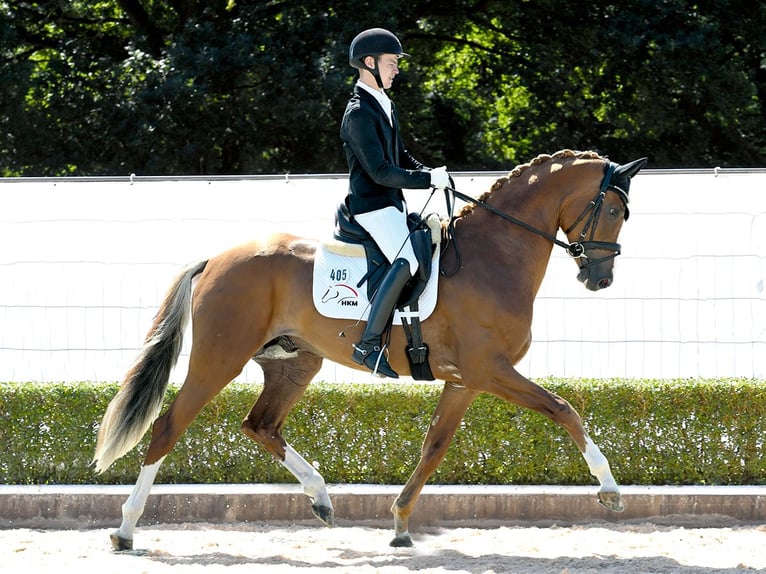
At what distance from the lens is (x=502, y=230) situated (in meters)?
6.42

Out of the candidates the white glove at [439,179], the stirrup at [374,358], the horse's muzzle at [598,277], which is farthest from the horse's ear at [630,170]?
the stirrup at [374,358]

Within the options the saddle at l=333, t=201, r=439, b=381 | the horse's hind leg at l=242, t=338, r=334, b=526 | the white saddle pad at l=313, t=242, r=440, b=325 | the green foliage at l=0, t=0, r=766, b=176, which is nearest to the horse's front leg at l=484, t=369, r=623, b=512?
the saddle at l=333, t=201, r=439, b=381

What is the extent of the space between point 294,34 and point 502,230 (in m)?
11.2

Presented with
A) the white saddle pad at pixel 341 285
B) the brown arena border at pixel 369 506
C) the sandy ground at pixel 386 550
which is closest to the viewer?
the sandy ground at pixel 386 550

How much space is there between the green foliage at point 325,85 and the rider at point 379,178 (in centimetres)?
966

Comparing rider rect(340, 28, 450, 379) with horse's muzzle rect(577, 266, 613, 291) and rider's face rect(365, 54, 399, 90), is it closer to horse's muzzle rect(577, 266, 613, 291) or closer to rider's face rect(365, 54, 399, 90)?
rider's face rect(365, 54, 399, 90)

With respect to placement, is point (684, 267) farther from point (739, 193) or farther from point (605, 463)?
point (605, 463)

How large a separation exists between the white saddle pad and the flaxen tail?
2.82 feet

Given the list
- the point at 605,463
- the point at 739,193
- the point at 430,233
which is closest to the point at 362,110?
the point at 430,233

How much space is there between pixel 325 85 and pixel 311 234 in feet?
26.8

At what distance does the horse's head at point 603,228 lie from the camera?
6.27 metres

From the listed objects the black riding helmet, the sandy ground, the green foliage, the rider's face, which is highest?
the green foliage

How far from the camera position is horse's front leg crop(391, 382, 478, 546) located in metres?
6.63

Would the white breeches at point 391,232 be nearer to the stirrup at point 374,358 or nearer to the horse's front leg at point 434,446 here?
the stirrup at point 374,358
